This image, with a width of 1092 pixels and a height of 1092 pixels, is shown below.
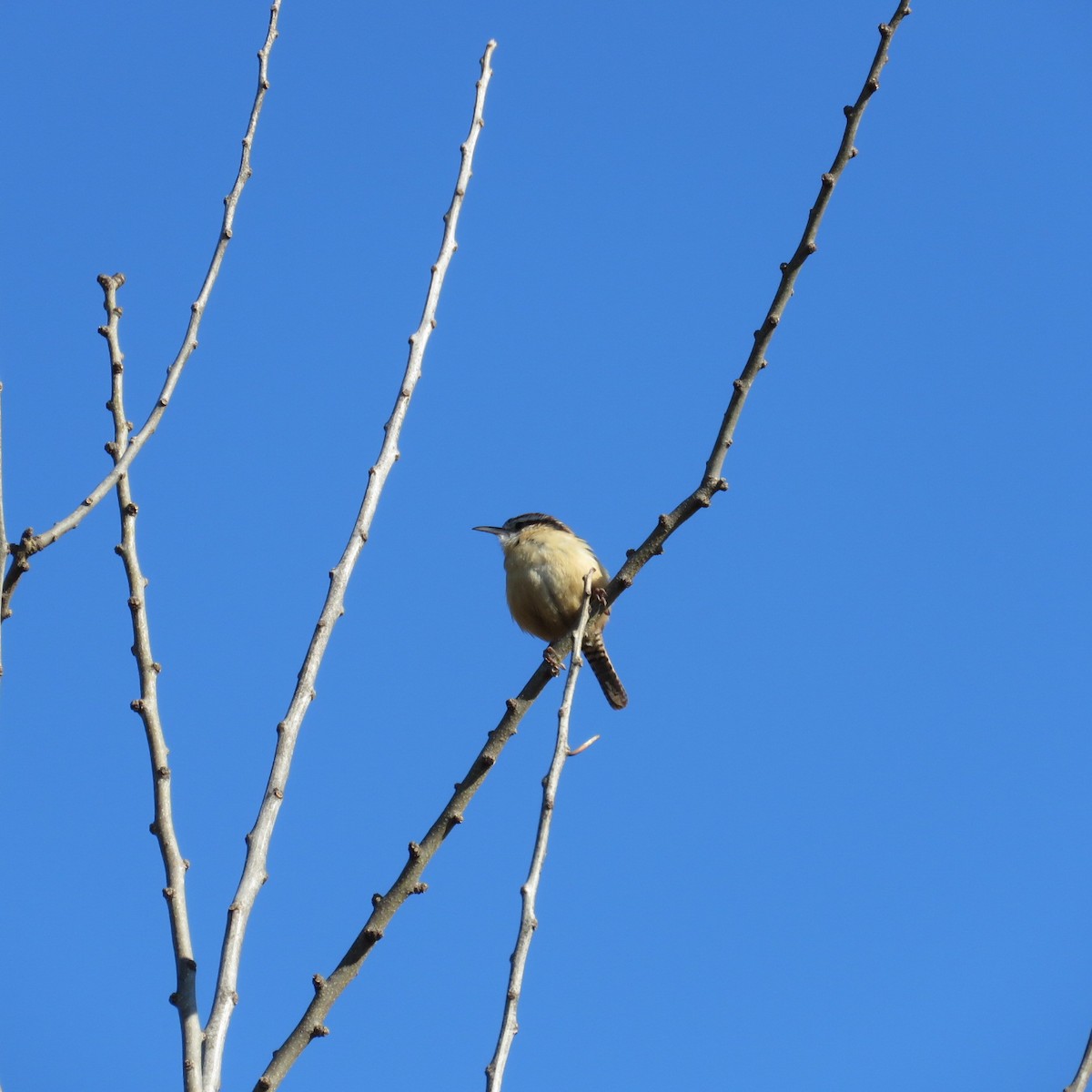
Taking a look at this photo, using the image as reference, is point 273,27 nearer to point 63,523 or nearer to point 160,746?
point 63,523

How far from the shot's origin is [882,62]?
312 cm

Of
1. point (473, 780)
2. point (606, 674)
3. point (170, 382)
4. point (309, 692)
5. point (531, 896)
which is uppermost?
point (606, 674)

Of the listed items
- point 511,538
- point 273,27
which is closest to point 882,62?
point 273,27

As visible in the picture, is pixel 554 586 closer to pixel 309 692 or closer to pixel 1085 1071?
pixel 309 692

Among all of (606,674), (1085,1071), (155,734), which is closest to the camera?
(1085,1071)

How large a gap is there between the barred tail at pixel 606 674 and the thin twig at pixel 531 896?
12.3 feet

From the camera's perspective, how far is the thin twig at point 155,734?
2.55 metres

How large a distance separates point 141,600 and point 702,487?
138 cm

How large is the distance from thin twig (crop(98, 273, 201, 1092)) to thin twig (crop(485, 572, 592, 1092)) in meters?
0.60

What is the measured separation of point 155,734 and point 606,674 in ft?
13.7

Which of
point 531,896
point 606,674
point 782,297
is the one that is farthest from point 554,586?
point 531,896

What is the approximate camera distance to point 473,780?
2840 mm

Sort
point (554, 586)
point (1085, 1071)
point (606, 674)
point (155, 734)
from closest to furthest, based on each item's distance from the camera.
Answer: point (1085, 1071) < point (155, 734) < point (554, 586) < point (606, 674)

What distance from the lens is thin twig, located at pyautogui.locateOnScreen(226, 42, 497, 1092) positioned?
255 cm
